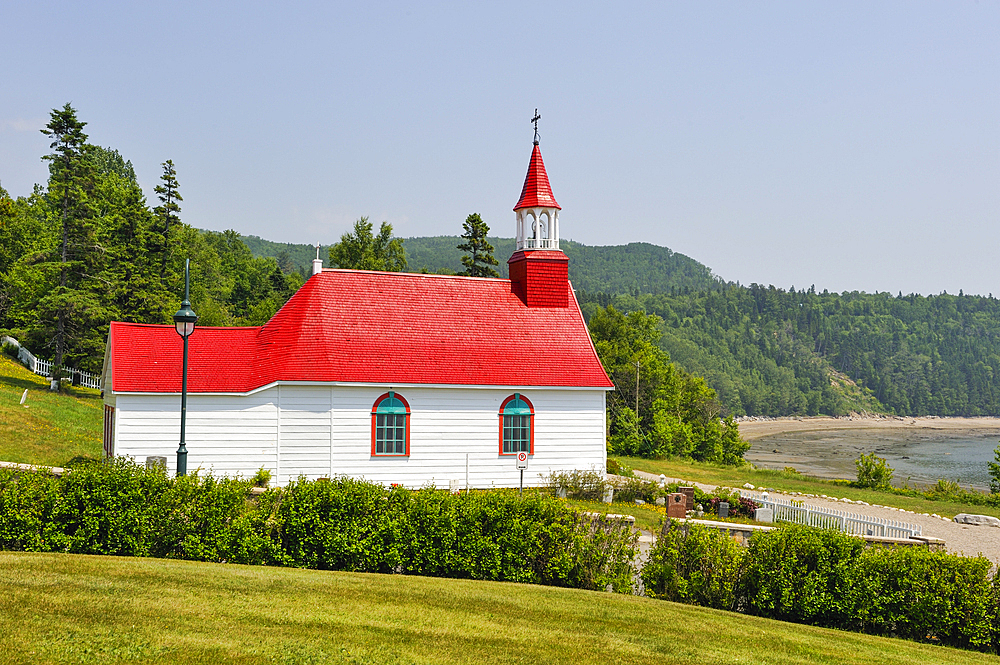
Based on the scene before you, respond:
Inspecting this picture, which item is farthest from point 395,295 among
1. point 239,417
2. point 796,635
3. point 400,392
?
point 796,635

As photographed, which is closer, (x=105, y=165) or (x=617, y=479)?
(x=617, y=479)

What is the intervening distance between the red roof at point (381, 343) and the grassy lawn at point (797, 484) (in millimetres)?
12577

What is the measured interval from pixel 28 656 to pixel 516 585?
699cm

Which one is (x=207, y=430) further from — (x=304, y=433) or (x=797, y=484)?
(x=797, y=484)

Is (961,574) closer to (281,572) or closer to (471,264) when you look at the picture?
(281,572)

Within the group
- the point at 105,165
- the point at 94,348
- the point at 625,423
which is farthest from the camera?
the point at 105,165

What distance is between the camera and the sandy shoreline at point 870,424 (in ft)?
486

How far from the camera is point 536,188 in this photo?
100 ft

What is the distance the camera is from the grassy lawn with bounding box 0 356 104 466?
25.2 meters

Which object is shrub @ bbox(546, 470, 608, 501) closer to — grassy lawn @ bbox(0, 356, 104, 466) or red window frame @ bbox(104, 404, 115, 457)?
red window frame @ bbox(104, 404, 115, 457)

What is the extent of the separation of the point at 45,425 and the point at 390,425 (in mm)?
13461

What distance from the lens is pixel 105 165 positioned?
10219cm

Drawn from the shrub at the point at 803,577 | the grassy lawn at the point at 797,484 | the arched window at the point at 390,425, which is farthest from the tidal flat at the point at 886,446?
the shrub at the point at 803,577

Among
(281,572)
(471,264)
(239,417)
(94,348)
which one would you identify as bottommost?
(281,572)
